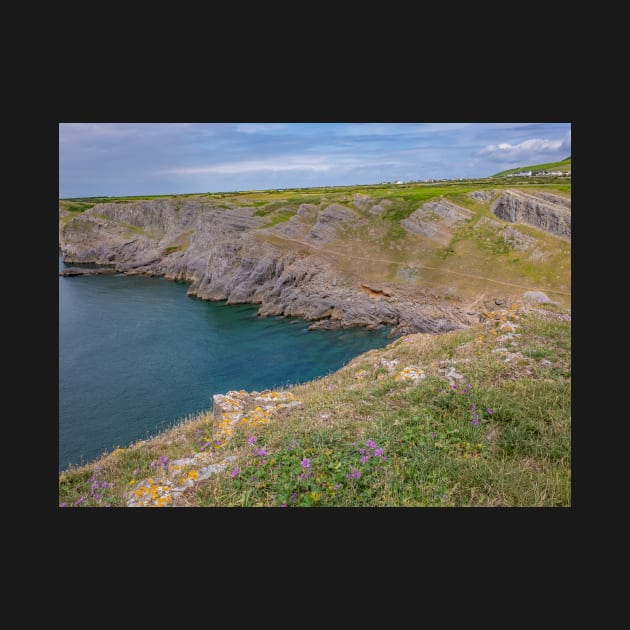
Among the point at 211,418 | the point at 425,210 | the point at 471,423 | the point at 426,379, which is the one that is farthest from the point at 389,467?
the point at 425,210

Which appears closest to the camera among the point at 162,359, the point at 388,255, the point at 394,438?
the point at 394,438

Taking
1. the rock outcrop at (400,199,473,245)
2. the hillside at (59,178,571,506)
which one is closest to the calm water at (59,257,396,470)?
the hillside at (59,178,571,506)

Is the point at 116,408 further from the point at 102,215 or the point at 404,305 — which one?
the point at 102,215

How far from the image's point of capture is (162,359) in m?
29.9

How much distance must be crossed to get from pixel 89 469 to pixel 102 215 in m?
93.2

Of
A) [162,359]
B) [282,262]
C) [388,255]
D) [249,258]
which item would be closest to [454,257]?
[388,255]

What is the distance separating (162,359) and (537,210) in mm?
40467

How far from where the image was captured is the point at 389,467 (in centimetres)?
456

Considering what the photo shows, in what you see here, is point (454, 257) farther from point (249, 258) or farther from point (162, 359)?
point (162, 359)

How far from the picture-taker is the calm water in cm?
2098

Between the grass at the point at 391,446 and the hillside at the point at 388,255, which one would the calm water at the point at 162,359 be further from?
the grass at the point at 391,446

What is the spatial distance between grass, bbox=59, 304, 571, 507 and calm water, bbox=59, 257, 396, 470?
1127 centimetres

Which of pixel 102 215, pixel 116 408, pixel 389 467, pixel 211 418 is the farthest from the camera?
pixel 102 215

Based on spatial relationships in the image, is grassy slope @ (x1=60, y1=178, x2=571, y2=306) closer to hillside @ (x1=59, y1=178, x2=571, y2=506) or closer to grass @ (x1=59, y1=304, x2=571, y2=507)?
hillside @ (x1=59, y1=178, x2=571, y2=506)
